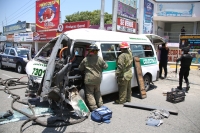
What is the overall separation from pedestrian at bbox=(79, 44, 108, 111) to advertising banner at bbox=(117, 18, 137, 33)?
6.35 metres

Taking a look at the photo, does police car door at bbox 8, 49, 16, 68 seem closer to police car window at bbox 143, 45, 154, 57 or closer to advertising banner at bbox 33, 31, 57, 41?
advertising banner at bbox 33, 31, 57, 41

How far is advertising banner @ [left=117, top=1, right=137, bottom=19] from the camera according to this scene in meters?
11.6

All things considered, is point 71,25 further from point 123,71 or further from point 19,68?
point 123,71

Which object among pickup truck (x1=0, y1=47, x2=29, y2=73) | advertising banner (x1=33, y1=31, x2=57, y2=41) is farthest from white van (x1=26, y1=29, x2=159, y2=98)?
advertising banner (x1=33, y1=31, x2=57, y2=41)

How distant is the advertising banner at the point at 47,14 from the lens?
66.9 feet

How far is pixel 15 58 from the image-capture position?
12.4 metres

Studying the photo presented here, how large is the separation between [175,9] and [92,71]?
18.7 m

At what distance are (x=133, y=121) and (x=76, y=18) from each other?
138 ft

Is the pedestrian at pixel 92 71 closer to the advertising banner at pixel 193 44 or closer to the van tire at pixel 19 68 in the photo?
the van tire at pixel 19 68

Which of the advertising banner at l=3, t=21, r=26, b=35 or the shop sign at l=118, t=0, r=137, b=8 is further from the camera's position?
the advertising banner at l=3, t=21, r=26, b=35

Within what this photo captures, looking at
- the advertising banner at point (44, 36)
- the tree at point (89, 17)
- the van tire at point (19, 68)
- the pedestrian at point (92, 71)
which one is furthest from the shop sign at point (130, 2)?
the tree at point (89, 17)

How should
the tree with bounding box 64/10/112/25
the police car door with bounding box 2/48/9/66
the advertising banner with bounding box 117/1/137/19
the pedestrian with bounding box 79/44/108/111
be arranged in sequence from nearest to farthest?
the pedestrian with bounding box 79/44/108/111, the advertising banner with bounding box 117/1/137/19, the police car door with bounding box 2/48/9/66, the tree with bounding box 64/10/112/25

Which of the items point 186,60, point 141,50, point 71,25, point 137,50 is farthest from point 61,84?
point 71,25

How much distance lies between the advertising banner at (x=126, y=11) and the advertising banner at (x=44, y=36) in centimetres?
1037
